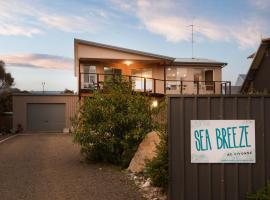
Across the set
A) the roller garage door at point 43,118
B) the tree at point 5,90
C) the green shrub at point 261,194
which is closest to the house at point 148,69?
the roller garage door at point 43,118

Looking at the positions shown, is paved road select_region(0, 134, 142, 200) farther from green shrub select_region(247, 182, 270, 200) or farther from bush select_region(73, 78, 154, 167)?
green shrub select_region(247, 182, 270, 200)

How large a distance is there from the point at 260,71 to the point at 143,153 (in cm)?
1684

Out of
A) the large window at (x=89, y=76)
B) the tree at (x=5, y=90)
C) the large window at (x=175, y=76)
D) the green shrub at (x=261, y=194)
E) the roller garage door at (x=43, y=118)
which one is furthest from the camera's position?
the tree at (x=5, y=90)

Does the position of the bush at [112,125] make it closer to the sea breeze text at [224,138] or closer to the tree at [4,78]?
the sea breeze text at [224,138]

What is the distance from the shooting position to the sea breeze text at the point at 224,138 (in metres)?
8.30

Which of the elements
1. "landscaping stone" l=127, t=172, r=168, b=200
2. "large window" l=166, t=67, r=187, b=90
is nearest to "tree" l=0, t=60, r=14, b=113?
"large window" l=166, t=67, r=187, b=90

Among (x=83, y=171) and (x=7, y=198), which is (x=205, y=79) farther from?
(x=7, y=198)

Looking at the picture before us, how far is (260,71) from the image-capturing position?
27.6 metres

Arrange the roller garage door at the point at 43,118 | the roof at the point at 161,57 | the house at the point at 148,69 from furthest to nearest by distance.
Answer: the roller garage door at the point at 43,118 < the house at the point at 148,69 < the roof at the point at 161,57

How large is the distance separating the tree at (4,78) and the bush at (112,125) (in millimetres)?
39319

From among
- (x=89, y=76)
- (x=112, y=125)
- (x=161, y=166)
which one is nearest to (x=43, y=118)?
(x=89, y=76)

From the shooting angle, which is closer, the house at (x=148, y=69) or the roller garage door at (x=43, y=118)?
the house at (x=148, y=69)

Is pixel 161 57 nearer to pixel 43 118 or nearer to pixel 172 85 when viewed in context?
pixel 172 85

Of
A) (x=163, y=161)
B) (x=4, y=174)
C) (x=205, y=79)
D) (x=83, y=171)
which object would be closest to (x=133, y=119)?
(x=83, y=171)
